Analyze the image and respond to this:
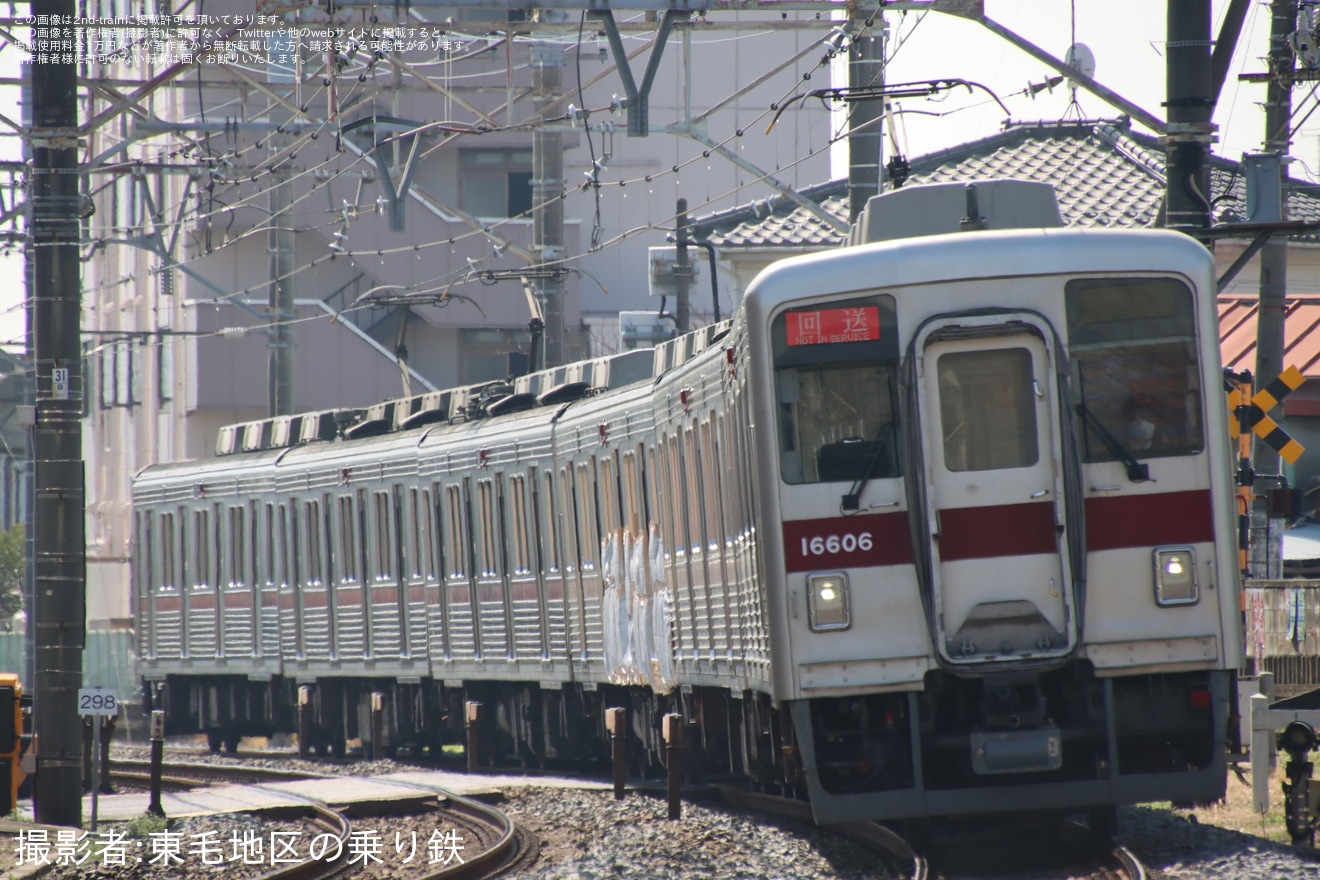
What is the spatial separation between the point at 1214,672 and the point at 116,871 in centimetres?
615

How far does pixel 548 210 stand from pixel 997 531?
13537mm

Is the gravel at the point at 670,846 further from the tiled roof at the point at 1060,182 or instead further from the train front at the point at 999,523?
the tiled roof at the point at 1060,182

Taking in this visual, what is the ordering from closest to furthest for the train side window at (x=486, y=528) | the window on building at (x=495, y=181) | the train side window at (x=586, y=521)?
1. the train side window at (x=586, y=521)
2. the train side window at (x=486, y=528)
3. the window on building at (x=495, y=181)

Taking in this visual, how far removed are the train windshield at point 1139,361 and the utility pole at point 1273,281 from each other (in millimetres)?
5638

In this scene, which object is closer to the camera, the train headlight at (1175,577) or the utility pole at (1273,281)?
the train headlight at (1175,577)

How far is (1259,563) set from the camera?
1639 centimetres

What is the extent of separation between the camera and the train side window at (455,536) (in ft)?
65.0

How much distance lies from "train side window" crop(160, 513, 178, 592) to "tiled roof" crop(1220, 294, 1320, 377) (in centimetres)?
1273

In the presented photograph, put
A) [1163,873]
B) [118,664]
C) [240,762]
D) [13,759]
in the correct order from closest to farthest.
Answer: [1163,873] → [13,759] → [240,762] → [118,664]

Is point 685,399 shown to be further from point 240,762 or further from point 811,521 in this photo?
point 240,762

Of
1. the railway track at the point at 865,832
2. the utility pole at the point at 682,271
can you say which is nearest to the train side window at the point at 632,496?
the railway track at the point at 865,832

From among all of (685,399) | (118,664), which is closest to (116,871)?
(685,399)

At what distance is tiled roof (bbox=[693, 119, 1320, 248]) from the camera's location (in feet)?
83.4

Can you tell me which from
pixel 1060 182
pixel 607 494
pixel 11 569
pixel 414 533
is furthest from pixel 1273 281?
pixel 11 569
